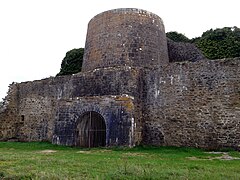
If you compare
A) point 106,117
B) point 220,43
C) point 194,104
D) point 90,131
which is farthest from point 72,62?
point 194,104

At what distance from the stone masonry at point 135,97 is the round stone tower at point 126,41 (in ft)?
0.17

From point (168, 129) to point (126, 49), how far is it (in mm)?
5215

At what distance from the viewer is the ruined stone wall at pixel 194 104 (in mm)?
12375

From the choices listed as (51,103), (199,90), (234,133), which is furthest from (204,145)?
(51,103)

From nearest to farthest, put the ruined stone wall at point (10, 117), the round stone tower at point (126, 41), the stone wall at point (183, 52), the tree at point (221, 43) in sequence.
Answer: the round stone tower at point (126, 41), the stone wall at point (183, 52), the ruined stone wall at point (10, 117), the tree at point (221, 43)

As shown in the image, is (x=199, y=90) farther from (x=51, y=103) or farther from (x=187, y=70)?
(x=51, y=103)

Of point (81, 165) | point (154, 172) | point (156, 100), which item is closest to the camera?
point (154, 172)

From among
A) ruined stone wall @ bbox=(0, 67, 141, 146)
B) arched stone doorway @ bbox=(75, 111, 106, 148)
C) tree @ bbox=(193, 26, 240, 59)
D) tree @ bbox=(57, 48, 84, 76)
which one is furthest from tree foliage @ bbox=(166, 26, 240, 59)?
arched stone doorway @ bbox=(75, 111, 106, 148)

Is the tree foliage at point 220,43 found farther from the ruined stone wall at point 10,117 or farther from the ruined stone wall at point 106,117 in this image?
the ruined stone wall at point 10,117

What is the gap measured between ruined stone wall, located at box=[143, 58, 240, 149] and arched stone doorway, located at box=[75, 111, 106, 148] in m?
2.31

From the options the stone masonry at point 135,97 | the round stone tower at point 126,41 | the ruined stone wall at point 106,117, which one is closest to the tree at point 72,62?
the stone masonry at point 135,97

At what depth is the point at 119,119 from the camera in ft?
43.4

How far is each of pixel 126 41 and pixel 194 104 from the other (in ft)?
18.5

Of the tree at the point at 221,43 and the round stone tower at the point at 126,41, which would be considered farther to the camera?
the tree at the point at 221,43
